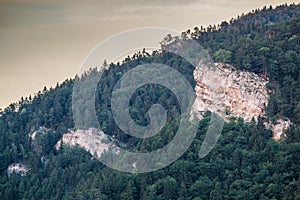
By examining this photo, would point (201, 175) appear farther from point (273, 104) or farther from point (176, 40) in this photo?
point (176, 40)

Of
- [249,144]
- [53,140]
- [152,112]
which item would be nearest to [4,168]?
[53,140]

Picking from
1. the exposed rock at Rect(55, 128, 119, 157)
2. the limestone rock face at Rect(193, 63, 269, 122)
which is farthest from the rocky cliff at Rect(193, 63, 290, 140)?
the exposed rock at Rect(55, 128, 119, 157)

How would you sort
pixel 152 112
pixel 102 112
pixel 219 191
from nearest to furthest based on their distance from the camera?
1. pixel 219 191
2. pixel 152 112
3. pixel 102 112

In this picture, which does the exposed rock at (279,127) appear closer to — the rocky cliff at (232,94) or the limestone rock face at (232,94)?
the rocky cliff at (232,94)

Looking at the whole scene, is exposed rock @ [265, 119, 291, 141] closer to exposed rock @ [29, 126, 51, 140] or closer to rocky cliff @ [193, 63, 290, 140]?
rocky cliff @ [193, 63, 290, 140]

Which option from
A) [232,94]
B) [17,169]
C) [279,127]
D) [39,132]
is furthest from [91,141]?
[279,127]

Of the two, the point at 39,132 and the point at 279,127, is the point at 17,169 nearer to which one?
the point at 39,132

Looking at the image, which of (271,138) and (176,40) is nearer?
(271,138)
